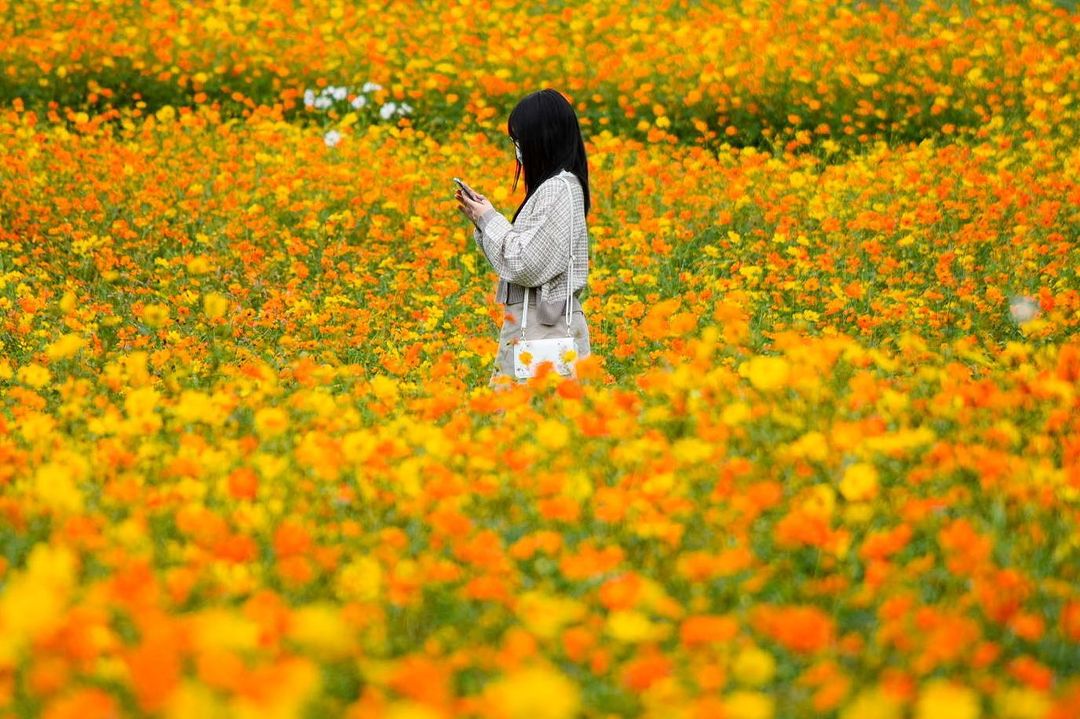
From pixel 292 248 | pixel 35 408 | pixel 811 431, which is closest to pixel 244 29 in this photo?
pixel 292 248

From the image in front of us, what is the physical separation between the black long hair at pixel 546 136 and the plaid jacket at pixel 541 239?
0.15 ft

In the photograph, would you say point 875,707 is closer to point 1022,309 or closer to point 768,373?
point 768,373

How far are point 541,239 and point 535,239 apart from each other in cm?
2

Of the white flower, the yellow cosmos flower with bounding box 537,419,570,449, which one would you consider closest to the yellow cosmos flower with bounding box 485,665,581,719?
the yellow cosmos flower with bounding box 537,419,570,449

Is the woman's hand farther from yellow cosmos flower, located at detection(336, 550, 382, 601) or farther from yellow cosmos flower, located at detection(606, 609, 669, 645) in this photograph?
yellow cosmos flower, located at detection(606, 609, 669, 645)

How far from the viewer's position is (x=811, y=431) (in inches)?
106

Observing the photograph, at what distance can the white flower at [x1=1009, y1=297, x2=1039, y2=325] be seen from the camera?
5.03 metres

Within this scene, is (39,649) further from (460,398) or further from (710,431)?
(460,398)

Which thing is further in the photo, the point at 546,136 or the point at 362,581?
the point at 546,136

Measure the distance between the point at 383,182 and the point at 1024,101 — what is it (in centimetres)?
518

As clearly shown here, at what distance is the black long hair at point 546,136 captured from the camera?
3652 millimetres

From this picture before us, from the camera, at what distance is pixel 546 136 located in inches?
145

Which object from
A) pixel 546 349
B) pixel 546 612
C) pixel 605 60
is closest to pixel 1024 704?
pixel 546 612

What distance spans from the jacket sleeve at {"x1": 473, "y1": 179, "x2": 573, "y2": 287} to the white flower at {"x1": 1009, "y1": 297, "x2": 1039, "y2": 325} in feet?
7.55
